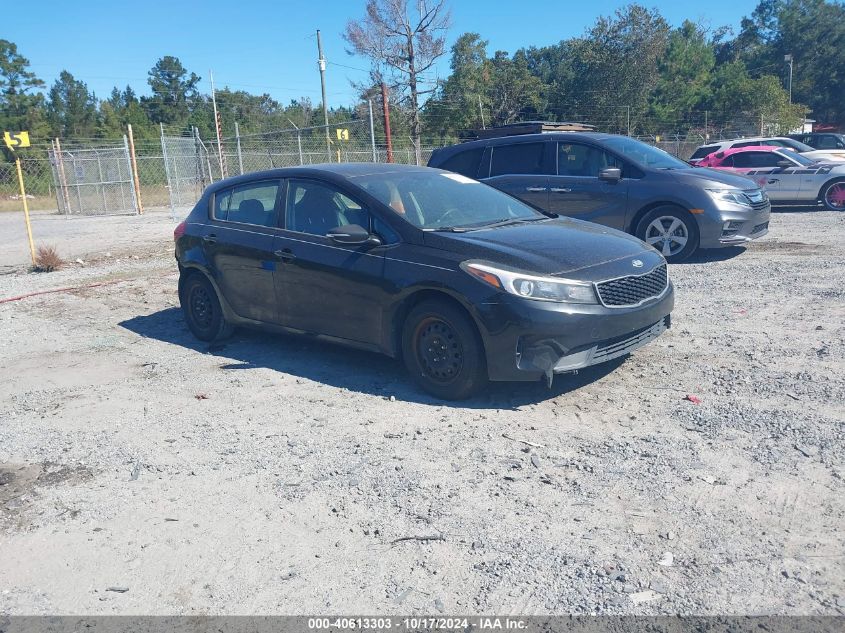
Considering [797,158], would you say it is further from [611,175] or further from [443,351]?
[443,351]

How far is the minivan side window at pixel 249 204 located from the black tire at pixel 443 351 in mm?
1907

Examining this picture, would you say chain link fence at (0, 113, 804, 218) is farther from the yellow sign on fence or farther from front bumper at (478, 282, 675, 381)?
front bumper at (478, 282, 675, 381)

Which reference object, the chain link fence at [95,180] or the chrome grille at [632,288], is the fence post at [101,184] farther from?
the chrome grille at [632,288]

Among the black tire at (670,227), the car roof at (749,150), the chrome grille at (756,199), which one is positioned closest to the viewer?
the black tire at (670,227)

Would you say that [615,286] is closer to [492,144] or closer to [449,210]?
[449,210]

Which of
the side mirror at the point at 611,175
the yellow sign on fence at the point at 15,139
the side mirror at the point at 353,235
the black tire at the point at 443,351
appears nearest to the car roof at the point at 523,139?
the side mirror at the point at 611,175

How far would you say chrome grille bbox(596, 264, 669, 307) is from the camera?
502cm

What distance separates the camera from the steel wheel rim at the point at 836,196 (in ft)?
50.6

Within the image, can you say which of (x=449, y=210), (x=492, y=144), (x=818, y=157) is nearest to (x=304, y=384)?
(x=449, y=210)

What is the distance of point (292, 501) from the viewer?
3959 mm

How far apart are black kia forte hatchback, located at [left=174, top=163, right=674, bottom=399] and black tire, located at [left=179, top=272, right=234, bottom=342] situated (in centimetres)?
3

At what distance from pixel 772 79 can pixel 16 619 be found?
55368 millimetres

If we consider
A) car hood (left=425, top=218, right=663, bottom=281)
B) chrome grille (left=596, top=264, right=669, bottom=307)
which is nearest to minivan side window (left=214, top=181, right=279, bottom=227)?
car hood (left=425, top=218, right=663, bottom=281)

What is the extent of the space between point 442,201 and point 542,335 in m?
1.81
